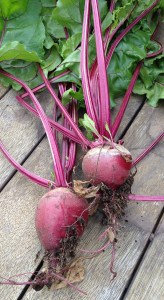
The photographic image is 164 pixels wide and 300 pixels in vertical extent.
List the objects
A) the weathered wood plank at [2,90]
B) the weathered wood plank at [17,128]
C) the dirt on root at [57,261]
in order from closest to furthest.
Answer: the dirt on root at [57,261], the weathered wood plank at [17,128], the weathered wood plank at [2,90]

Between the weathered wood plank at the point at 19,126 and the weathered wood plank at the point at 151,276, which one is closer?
the weathered wood plank at the point at 151,276

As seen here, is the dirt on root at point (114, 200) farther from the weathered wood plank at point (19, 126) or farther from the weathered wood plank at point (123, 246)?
the weathered wood plank at point (19, 126)

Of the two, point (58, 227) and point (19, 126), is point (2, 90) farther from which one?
point (58, 227)

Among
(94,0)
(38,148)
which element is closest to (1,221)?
(38,148)

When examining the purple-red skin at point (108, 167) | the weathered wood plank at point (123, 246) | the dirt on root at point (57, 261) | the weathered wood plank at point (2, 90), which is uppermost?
the weathered wood plank at point (2, 90)

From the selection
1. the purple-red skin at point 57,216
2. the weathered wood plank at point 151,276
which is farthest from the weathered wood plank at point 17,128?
the weathered wood plank at point 151,276

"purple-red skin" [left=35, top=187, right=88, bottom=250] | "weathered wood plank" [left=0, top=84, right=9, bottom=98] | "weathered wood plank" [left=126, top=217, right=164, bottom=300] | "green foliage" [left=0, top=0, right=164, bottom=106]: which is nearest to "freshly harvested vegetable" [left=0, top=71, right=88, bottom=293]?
"purple-red skin" [left=35, top=187, right=88, bottom=250]

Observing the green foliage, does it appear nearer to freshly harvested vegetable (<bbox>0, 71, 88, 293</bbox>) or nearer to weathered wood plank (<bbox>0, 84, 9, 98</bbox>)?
weathered wood plank (<bbox>0, 84, 9, 98</bbox>)

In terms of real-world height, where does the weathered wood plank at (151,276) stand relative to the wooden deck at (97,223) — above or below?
below
